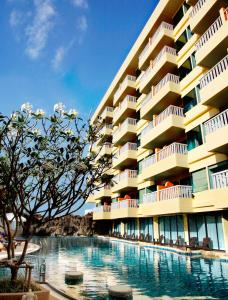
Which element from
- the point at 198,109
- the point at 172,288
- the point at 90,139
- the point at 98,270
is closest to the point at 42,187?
the point at 90,139

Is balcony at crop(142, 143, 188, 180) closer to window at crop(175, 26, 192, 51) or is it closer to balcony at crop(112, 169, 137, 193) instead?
balcony at crop(112, 169, 137, 193)

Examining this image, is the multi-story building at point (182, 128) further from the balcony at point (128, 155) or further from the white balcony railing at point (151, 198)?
the balcony at point (128, 155)

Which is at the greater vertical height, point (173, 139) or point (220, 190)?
point (173, 139)

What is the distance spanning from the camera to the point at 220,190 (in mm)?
14820

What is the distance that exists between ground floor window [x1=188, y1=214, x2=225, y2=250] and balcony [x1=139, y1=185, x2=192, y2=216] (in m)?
1.27

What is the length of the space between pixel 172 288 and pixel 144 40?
26561mm

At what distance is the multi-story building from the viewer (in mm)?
16703

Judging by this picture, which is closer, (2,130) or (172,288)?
(2,130)

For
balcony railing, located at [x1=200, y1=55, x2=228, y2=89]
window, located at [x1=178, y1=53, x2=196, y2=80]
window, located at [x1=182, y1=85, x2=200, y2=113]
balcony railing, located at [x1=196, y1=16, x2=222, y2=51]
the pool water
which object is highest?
window, located at [x1=178, y1=53, x2=196, y2=80]

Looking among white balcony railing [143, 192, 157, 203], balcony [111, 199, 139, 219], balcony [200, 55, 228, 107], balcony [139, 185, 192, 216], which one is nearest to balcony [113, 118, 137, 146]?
balcony [111, 199, 139, 219]

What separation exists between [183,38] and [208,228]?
16472 millimetres

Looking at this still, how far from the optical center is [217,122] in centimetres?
1573

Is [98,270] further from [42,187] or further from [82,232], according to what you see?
[82,232]

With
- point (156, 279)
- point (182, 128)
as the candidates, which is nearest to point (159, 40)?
point (182, 128)
